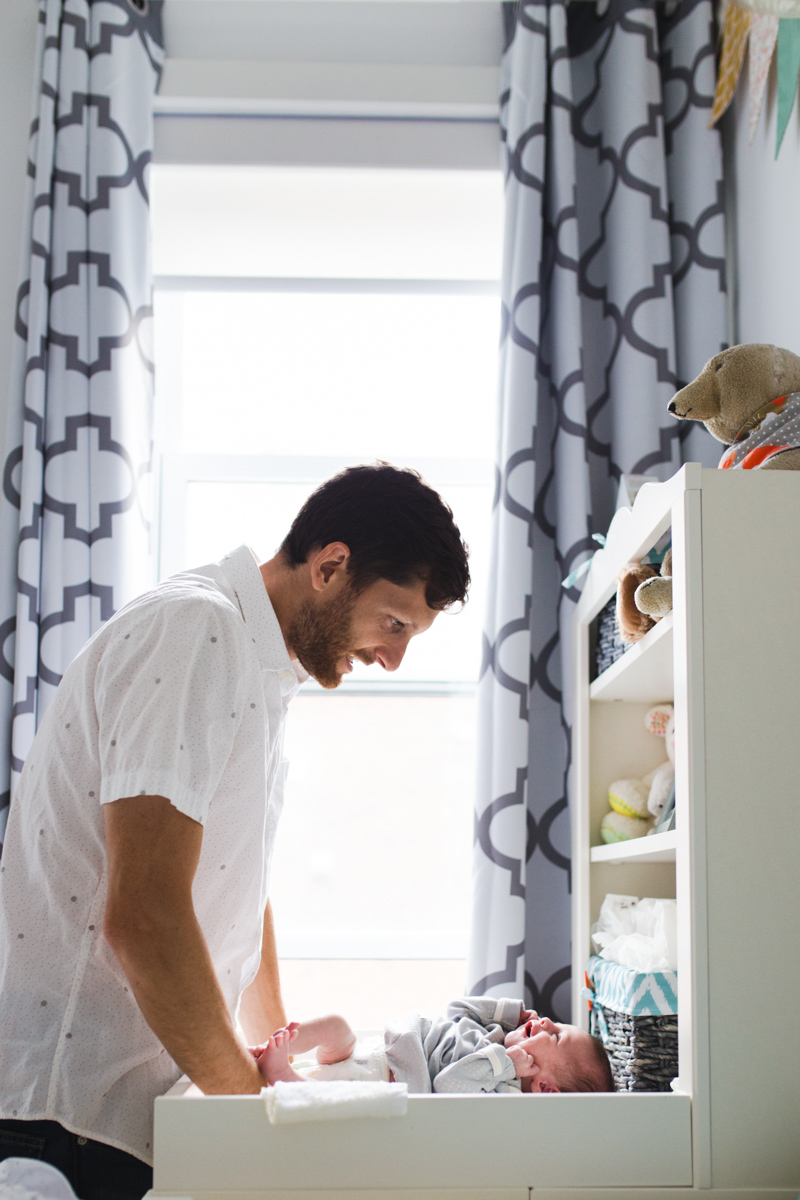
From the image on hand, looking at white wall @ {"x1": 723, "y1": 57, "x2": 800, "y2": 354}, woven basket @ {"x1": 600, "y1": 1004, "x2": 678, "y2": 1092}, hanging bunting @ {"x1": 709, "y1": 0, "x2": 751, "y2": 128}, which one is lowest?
woven basket @ {"x1": 600, "y1": 1004, "x2": 678, "y2": 1092}

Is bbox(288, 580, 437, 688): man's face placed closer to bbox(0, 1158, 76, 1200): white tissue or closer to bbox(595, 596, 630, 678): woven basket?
bbox(595, 596, 630, 678): woven basket

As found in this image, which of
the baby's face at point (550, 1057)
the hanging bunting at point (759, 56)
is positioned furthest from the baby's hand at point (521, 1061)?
the hanging bunting at point (759, 56)

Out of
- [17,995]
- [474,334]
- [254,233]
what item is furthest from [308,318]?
[17,995]

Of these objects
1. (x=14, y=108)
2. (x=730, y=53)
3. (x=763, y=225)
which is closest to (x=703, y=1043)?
(x=763, y=225)

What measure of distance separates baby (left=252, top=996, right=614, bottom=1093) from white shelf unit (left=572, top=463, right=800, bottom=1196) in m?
0.36

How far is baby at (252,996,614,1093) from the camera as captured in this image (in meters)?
1.19

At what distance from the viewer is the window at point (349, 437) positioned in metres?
2.04

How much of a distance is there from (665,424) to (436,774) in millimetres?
912

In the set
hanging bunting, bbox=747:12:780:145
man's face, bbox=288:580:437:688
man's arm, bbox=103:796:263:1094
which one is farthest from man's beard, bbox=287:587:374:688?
hanging bunting, bbox=747:12:780:145

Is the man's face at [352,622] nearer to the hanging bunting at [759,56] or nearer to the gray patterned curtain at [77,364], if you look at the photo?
the gray patterned curtain at [77,364]

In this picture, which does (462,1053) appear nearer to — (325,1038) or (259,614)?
(325,1038)

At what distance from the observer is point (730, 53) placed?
180 centimetres

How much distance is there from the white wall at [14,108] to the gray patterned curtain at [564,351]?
3.32ft

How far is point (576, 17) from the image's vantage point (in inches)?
79.5
